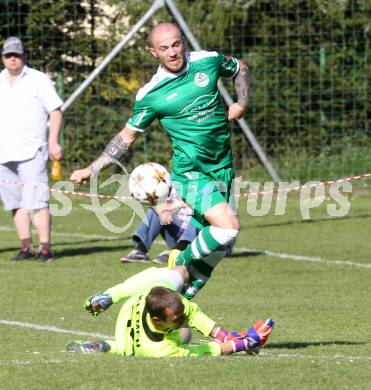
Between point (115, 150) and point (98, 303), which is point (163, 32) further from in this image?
point (98, 303)

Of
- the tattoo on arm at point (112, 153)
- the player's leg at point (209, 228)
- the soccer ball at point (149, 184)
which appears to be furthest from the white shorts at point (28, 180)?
the player's leg at point (209, 228)

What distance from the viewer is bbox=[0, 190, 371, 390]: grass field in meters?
6.58

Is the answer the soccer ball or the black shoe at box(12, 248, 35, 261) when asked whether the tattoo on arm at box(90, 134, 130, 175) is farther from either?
the black shoe at box(12, 248, 35, 261)

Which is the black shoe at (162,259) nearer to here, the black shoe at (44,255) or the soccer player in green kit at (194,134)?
the black shoe at (44,255)

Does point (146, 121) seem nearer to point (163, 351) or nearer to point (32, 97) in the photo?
point (163, 351)

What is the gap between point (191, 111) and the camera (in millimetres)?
8312

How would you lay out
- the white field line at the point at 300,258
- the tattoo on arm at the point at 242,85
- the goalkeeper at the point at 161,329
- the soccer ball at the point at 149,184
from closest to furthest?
1. the goalkeeper at the point at 161,329
2. the tattoo on arm at the point at 242,85
3. the soccer ball at the point at 149,184
4. the white field line at the point at 300,258

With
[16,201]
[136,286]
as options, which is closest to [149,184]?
[16,201]

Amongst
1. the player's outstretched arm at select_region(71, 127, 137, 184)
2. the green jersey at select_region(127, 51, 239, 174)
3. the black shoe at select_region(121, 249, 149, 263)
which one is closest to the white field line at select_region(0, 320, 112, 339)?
the player's outstretched arm at select_region(71, 127, 137, 184)

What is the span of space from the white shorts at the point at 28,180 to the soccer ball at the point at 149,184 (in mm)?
2022

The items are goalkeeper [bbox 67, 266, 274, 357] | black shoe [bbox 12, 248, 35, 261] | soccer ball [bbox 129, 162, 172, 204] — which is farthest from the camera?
black shoe [bbox 12, 248, 35, 261]

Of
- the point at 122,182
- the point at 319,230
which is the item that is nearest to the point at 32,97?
the point at 319,230

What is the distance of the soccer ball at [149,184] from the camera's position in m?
10.7

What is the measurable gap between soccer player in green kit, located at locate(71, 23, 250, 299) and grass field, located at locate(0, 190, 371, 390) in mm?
849
